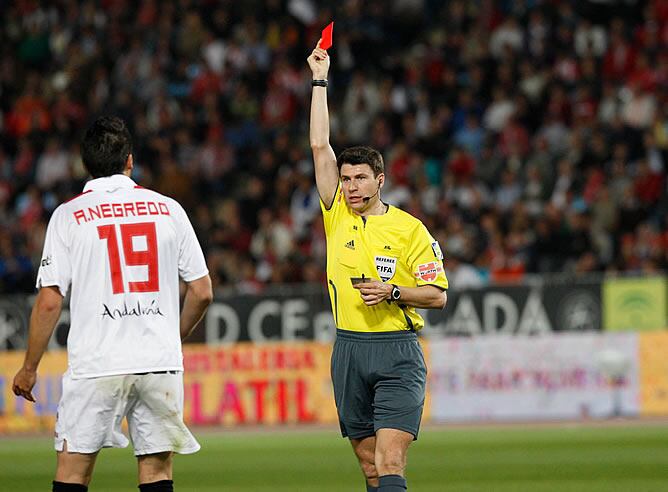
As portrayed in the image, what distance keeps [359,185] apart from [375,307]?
70cm

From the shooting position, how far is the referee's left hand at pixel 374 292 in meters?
7.53

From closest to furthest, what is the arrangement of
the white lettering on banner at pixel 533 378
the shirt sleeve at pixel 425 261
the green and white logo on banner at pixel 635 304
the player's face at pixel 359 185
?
the shirt sleeve at pixel 425 261
the player's face at pixel 359 185
the green and white logo on banner at pixel 635 304
the white lettering on banner at pixel 533 378

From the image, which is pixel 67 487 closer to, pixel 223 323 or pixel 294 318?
pixel 294 318

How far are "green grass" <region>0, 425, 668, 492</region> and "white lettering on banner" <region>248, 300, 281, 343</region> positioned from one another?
1536 mm

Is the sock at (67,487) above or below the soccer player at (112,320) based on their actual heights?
below

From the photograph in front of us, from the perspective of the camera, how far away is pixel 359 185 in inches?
311

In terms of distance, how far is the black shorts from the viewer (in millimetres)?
7652

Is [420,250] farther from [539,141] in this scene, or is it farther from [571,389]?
[539,141]

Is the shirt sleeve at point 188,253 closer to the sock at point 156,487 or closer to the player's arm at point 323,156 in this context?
the sock at point 156,487

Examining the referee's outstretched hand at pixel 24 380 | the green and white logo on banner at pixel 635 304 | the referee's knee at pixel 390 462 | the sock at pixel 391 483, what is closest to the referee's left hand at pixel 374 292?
the referee's knee at pixel 390 462

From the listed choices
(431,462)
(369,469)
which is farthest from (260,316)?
(369,469)

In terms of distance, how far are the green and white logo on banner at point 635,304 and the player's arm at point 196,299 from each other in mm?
11687

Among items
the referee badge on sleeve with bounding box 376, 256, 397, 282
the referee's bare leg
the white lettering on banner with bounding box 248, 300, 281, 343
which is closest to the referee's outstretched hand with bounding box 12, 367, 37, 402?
the referee's bare leg

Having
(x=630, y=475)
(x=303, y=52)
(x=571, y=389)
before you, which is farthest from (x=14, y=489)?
(x=303, y=52)
